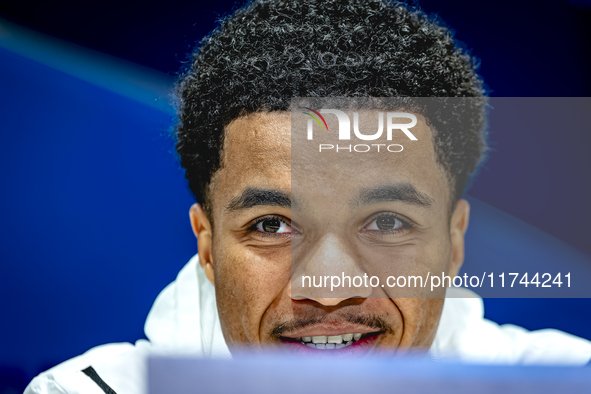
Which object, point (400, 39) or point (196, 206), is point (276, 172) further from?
point (400, 39)

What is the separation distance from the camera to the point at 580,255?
1.69 meters

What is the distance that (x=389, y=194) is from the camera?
146 cm

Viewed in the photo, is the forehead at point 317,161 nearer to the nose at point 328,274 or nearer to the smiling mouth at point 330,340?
the nose at point 328,274

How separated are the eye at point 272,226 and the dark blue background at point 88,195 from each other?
1.40ft

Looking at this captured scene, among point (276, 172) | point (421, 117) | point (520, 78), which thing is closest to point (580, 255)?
point (520, 78)

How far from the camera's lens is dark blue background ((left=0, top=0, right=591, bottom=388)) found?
5.91ft

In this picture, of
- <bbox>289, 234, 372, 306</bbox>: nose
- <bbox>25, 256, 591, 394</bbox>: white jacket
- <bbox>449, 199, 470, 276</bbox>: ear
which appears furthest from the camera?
<bbox>25, 256, 591, 394</bbox>: white jacket

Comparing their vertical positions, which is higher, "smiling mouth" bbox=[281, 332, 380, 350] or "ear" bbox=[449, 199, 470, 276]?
"ear" bbox=[449, 199, 470, 276]

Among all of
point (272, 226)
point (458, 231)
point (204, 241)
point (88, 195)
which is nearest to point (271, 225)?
point (272, 226)

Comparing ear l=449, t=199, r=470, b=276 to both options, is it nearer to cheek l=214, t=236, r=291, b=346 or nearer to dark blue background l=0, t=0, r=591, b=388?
dark blue background l=0, t=0, r=591, b=388

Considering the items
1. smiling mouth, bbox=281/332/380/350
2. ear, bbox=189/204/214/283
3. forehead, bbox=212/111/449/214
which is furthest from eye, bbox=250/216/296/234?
smiling mouth, bbox=281/332/380/350

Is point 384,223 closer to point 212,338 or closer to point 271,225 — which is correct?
point 271,225

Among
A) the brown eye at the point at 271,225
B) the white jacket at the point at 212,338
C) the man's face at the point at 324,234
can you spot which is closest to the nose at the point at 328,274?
the man's face at the point at 324,234

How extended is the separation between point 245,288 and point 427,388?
104cm
